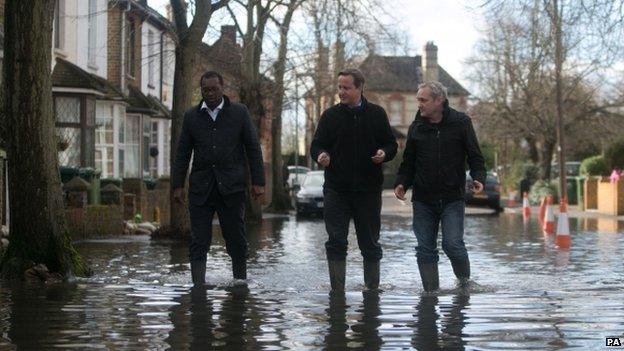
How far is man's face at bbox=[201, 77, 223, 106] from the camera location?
35.1 feet

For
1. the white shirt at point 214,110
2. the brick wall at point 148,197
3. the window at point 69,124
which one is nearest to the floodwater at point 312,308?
Result: the white shirt at point 214,110

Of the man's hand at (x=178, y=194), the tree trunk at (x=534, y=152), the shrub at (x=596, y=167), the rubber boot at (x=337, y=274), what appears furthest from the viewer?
the tree trunk at (x=534, y=152)

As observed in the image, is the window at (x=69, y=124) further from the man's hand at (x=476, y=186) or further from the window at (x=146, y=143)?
the man's hand at (x=476, y=186)

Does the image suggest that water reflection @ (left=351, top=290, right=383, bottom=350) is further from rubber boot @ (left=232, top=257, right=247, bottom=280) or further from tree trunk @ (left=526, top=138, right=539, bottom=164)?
tree trunk @ (left=526, top=138, right=539, bottom=164)

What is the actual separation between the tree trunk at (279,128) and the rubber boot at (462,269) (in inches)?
937

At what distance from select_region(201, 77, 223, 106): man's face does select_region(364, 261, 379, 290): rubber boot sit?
192cm

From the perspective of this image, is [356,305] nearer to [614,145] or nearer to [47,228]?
[47,228]

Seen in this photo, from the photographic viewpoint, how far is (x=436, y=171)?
10.1 m

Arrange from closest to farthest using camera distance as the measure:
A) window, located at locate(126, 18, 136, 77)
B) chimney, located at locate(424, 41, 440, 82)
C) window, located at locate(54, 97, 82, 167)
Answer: window, located at locate(54, 97, 82, 167), window, located at locate(126, 18, 136, 77), chimney, located at locate(424, 41, 440, 82)

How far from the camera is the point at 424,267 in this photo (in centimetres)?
1033

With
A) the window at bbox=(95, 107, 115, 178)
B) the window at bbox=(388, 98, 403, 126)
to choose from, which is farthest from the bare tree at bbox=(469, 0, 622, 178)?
the window at bbox=(388, 98, 403, 126)

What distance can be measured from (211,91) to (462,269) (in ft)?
8.70

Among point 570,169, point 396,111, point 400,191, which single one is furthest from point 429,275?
point 396,111

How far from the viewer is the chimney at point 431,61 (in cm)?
9512
